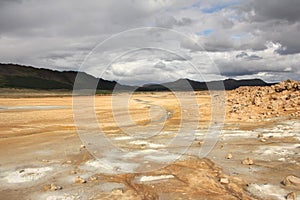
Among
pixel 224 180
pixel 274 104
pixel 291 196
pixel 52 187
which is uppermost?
pixel 274 104

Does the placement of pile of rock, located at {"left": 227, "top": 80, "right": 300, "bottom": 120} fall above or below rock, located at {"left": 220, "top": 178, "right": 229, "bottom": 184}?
above

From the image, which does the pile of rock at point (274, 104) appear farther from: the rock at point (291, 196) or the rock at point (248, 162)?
the rock at point (291, 196)

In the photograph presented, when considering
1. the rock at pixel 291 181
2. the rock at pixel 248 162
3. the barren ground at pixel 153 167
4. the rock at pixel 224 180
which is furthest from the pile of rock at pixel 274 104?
the rock at pixel 224 180

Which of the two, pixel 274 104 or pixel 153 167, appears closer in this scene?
pixel 153 167

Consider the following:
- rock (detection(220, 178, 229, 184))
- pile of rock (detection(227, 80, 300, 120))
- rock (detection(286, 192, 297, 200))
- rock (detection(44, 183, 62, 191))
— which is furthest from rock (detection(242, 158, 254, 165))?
pile of rock (detection(227, 80, 300, 120))

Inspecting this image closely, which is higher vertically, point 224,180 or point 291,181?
point 291,181

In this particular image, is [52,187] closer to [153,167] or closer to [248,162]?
[153,167]

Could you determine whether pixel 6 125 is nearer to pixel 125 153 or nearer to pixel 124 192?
pixel 125 153

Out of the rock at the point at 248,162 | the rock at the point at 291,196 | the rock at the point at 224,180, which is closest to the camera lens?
the rock at the point at 291,196

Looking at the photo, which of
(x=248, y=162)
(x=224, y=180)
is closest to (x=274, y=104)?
(x=248, y=162)

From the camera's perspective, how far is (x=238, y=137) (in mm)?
17266

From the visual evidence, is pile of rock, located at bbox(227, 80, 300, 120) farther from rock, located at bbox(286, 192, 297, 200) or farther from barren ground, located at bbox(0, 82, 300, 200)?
rock, located at bbox(286, 192, 297, 200)

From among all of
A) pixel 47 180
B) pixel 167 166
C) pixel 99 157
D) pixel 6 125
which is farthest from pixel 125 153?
pixel 6 125

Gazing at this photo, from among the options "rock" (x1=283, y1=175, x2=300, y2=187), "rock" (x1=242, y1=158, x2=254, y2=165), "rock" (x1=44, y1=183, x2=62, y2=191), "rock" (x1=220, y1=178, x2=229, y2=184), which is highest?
"rock" (x1=283, y1=175, x2=300, y2=187)
